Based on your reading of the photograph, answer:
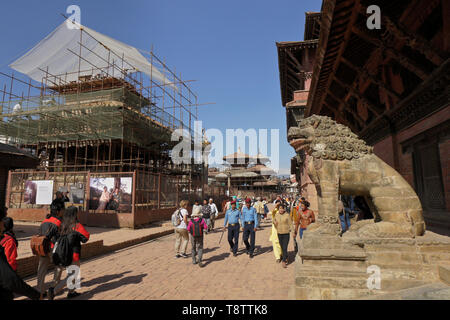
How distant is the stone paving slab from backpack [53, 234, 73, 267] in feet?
2.68

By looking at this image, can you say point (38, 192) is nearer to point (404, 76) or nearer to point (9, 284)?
point (9, 284)

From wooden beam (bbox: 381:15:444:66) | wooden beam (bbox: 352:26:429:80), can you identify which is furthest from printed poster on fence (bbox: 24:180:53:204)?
wooden beam (bbox: 381:15:444:66)

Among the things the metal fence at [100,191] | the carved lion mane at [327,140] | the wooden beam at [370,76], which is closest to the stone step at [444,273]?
the carved lion mane at [327,140]

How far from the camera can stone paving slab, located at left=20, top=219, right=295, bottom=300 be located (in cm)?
441

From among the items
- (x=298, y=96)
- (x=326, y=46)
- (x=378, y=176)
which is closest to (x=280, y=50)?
(x=298, y=96)

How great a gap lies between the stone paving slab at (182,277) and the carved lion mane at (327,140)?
101 inches

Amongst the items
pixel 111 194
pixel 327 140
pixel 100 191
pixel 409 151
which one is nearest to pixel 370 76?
pixel 409 151

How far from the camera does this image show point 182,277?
17.6 feet

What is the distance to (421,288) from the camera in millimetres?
3367

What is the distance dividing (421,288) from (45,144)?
23.6 m

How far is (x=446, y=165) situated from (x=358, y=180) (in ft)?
7.37

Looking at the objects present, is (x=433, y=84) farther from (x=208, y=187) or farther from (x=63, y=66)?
(x=63, y=66)

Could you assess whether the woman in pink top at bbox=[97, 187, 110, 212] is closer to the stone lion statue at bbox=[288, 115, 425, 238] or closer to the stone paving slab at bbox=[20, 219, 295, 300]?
the stone paving slab at bbox=[20, 219, 295, 300]

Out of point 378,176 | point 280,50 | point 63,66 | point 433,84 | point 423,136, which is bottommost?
point 378,176
